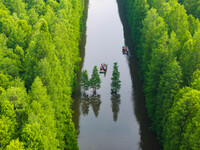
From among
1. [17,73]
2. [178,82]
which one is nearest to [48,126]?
[17,73]

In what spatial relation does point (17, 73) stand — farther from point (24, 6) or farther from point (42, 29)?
point (24, 6)

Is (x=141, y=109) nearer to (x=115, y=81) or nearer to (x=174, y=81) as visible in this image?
(x=115, y=81)

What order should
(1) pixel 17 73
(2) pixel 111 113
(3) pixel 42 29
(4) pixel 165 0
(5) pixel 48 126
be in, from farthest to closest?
(4) pixel 165 0 → (2) pixel 111 113 → (1) pixel 17 73 → (3) pixel 42 29 → (5) pixel 48 126

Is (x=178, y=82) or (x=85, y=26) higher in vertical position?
(x=85, y=26)

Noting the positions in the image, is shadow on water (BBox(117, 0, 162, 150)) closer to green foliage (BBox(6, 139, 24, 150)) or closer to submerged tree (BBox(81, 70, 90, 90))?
submerged tree (BBox(81, 70, 90, 90))

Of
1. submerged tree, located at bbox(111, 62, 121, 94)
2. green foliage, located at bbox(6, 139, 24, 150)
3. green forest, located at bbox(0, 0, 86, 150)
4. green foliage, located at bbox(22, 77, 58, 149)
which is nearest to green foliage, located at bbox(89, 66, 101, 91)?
submerged tree, located at bbox(111, 62, 121, 94)

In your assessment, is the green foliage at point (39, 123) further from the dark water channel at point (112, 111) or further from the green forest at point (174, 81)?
the green forest at point (174, 81)
